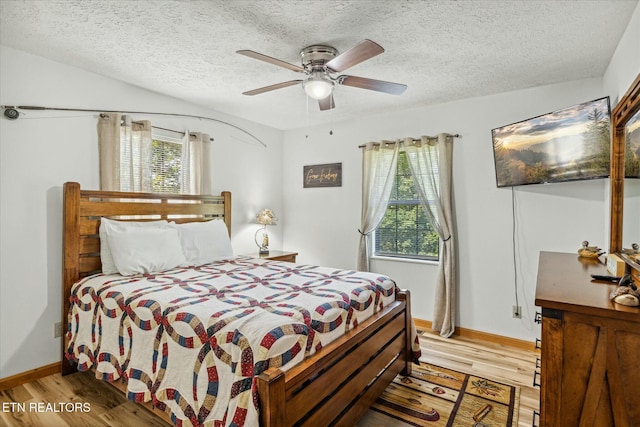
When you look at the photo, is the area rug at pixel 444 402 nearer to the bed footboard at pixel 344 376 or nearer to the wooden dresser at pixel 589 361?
the bed footboard at pixel 344 376

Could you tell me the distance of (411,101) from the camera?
360 centimetres

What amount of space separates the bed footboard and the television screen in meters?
1.54

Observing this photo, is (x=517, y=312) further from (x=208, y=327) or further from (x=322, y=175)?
(x=208, y=327)

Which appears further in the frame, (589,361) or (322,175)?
(322,175)

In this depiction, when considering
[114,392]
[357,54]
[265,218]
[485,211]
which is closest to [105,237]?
[114,392]

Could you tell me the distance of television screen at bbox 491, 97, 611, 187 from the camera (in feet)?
8.00

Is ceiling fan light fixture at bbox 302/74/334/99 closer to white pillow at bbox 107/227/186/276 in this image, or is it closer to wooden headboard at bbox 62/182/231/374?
white pillow at bbox 107/227/186/276

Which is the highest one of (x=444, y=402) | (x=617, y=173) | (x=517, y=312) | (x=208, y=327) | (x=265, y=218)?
(x=617, y=173)

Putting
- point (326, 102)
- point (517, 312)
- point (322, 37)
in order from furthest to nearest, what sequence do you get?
point (517, 312) < point (326, 102) < point (322, 37)

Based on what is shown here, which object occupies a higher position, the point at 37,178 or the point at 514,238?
the point at 37,178

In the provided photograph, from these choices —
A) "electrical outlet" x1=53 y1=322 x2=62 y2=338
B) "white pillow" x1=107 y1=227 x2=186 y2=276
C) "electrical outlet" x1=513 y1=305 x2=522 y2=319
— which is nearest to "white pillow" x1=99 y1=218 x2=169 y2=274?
"white pillow" x1=107 y1=227 x2=186 y2=276

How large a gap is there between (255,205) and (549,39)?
345 cm

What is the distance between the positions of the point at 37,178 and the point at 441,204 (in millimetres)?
3615

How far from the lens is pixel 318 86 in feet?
7.45
